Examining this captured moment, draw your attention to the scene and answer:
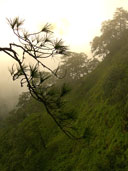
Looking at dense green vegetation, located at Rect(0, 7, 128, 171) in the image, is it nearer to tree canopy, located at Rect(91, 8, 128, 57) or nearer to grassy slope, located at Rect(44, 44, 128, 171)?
grassy slope, located at Rect(44, 44, 128, 171)

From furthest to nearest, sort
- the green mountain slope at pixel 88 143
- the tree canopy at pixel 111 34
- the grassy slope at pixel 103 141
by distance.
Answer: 1. the tree canopy at pixel 111 34
2. the green mountain slope at pixel 88 143
3. the grassy slope at pixel 103 141

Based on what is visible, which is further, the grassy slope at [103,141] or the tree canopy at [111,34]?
the tree canopy at [111,34]

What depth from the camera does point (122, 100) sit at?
1549cm

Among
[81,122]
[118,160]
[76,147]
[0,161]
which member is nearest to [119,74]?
[81,122]

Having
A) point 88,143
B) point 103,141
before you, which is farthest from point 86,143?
point 103,141

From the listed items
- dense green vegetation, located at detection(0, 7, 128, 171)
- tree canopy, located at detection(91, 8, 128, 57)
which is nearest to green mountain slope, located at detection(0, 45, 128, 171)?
dense green vegetation, located at detection(0, 7, 128, 171)

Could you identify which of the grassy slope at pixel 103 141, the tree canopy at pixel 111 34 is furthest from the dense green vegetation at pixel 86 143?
the tree canopy at pixel 111 34

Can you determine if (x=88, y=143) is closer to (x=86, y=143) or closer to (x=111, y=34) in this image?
(x=86, y=143)

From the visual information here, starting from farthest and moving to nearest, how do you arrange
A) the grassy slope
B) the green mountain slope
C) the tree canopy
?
the tree canopy < the green mountain slope < the grassy slope

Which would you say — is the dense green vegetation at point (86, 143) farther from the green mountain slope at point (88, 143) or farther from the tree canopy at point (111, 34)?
the tree canopy at point (111, 34)

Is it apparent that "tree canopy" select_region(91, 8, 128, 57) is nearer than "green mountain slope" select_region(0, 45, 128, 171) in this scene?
No

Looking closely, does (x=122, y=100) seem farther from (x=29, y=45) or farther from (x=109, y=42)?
(x=109, y=42)

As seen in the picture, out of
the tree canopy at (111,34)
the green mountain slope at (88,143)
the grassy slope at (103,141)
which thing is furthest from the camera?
the tree canopy at (111,34)

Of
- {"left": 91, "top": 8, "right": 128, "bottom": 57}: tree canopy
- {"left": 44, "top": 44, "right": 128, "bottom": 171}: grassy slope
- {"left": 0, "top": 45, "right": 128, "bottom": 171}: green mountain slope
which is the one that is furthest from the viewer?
{"left": 91, "top": 8, "right": 128, "bottom": 57}: tree canopy
